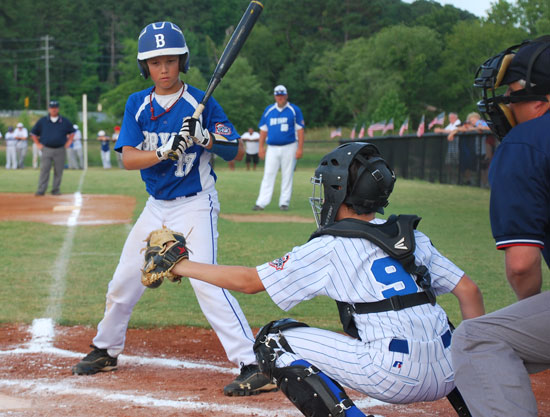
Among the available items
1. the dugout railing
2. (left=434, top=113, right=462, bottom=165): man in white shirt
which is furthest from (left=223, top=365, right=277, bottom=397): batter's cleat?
(left=434, top=113, right=462, bottom=165): man in white shirt

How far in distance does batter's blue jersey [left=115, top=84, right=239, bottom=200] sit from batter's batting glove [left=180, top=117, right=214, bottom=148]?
7.1 inches

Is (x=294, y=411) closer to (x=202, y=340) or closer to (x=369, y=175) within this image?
(x=369, y=175)

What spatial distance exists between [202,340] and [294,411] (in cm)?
168

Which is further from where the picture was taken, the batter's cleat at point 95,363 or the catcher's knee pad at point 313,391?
the batter's cleat at point 95,363

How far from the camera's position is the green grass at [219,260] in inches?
234

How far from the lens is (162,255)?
3.06 metres

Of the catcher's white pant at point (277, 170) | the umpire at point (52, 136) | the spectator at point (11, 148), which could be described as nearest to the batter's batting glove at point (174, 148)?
the catcher's white pant at point (277, 170)

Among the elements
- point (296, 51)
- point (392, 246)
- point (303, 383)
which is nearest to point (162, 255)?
point (303, 383)

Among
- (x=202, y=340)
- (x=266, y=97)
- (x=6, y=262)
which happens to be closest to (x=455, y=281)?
(x=202, y=340)

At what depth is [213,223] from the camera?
4.48 m

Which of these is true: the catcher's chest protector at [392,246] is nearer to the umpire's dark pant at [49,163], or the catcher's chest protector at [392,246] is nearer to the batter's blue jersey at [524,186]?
the batter's blue jersey at [524,186]

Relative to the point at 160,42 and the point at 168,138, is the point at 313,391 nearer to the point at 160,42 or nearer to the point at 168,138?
the point at 168,138

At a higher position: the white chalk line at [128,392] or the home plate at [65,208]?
the white chalk line at [128,392]

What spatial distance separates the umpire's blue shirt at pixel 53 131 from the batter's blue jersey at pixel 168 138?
12005 millimetres
